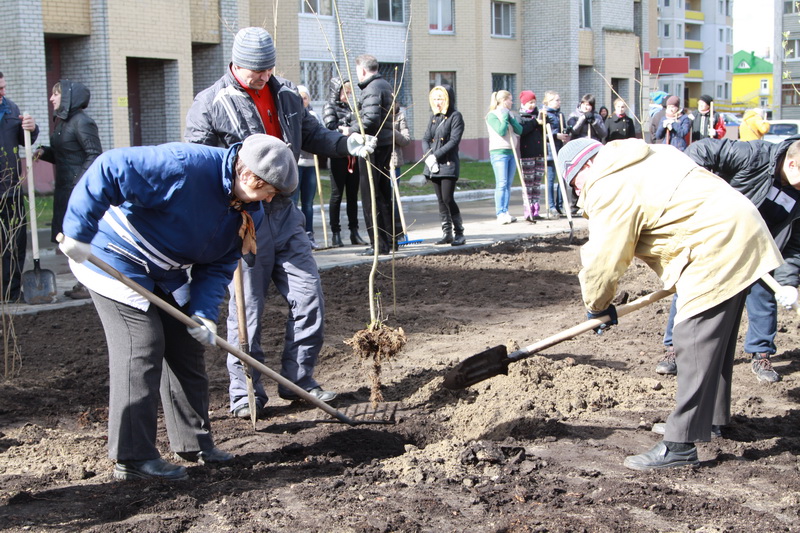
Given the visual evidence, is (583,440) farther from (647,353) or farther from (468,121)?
(468,121)

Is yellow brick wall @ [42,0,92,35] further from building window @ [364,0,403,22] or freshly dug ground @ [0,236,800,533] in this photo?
building window @ [364,0,403,22]

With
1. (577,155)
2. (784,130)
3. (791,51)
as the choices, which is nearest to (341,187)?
(791,51)

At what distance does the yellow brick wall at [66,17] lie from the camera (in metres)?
16.4

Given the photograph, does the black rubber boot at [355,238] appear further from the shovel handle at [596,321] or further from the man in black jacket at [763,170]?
the shovel handle at [596,321]

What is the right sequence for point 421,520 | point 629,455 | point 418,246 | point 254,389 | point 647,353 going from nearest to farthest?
1. point 421,520
2. point 629,455
3. point 254,389
4. point 647,353
5. point 418,246

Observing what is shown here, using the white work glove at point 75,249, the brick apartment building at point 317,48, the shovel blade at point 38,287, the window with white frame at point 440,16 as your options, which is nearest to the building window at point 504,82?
the brick apartment building at point 317,48

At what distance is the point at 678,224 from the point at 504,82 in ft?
96.0

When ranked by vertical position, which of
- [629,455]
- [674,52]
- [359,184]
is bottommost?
[629,455]

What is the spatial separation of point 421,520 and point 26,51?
14969 millimetres

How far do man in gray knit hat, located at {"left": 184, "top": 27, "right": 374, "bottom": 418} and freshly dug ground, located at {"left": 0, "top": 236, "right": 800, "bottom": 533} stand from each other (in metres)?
0.33

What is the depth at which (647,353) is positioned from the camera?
20.5 ft

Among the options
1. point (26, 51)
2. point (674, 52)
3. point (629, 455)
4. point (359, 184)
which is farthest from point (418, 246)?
point (674, 52)

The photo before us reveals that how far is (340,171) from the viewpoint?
10750mm

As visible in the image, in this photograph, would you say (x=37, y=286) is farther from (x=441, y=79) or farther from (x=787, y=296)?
(x=441, y=79)
